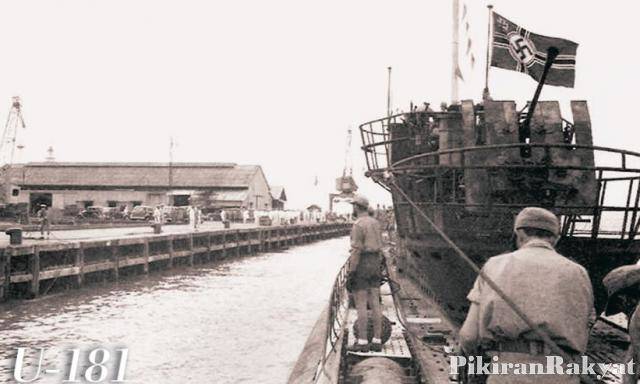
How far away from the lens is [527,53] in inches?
363

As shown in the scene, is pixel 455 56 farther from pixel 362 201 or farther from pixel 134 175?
pixel 134 175

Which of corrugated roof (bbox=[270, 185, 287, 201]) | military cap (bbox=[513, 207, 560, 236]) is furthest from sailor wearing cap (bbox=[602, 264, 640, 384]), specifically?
corrugated roof (bbox=[270, 185, 287, 201])

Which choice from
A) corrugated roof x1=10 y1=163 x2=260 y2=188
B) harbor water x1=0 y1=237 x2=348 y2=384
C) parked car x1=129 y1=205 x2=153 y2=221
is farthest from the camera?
corrugated roof x1=10 y1=163 x2=260 y2=188

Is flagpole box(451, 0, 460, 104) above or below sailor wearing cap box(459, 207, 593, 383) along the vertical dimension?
above

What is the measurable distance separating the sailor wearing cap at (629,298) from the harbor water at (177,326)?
25.9 ft

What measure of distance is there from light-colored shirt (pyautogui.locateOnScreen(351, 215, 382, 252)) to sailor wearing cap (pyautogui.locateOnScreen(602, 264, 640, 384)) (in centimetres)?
391

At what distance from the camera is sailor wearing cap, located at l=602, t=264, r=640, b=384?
3912mm

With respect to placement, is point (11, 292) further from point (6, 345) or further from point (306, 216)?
point (306, 216)

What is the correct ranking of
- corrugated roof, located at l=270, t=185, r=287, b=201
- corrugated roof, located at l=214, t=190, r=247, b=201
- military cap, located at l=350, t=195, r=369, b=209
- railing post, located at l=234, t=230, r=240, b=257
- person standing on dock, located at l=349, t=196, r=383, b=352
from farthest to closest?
1. corrugated roof, located at l=270, t=185, r=287, b=201
2. corrugated roof, located at l=214, t=190, r=247, b=201
3. railing post, located at l=234, t=230, r=240, b=257
4. military cap, located at l=350, t=195, r=369, b=209
5. person standing on dock, located at l=349, t=196, r=383, b=352

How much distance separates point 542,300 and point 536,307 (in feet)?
0.16

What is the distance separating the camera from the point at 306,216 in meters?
64.9
